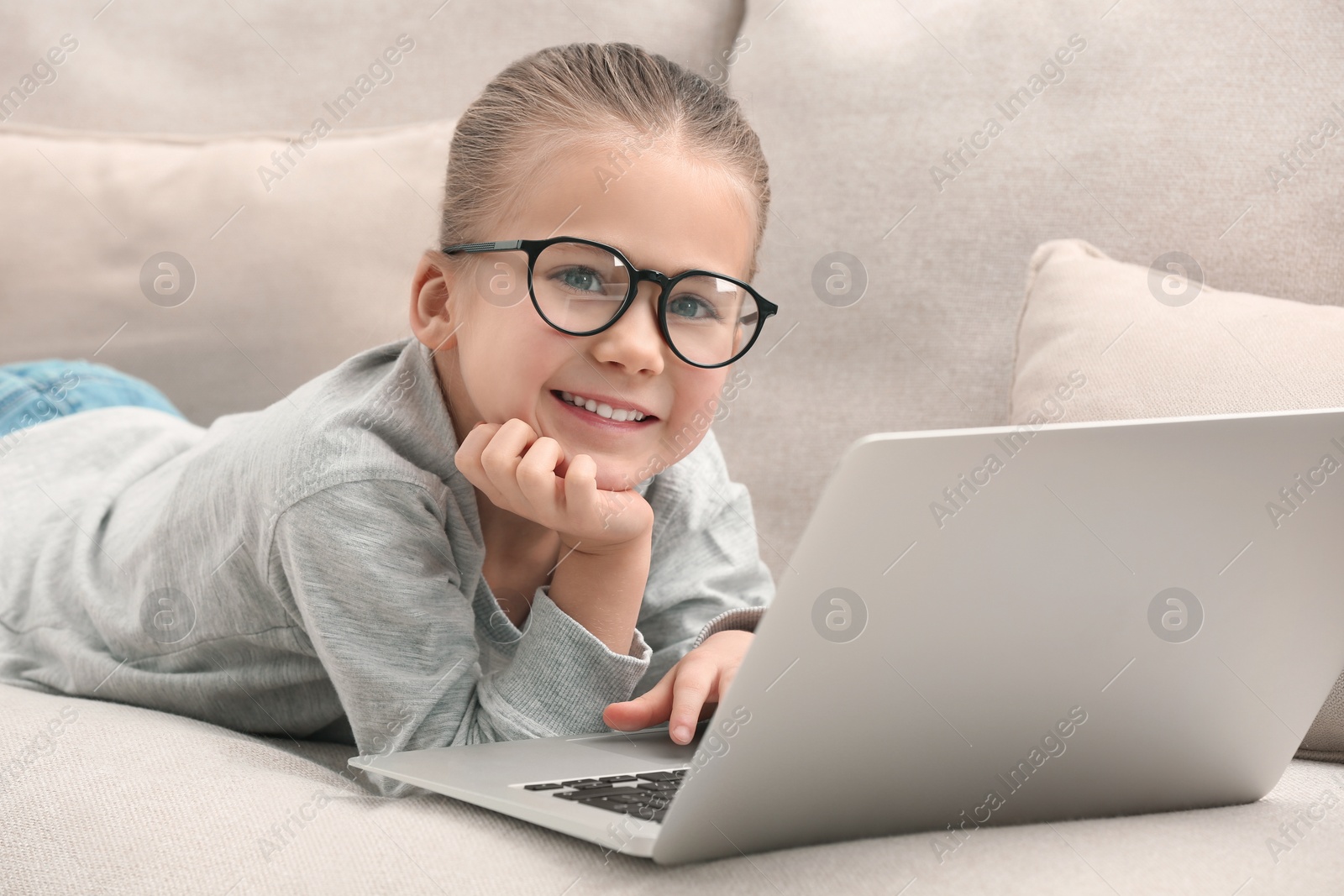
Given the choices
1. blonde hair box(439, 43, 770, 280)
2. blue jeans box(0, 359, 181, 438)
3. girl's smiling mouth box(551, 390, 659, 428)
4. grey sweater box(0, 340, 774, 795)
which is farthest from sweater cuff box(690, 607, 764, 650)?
blue jeans box(0, 359, 181, 438)

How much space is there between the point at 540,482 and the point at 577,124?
1.03 ft

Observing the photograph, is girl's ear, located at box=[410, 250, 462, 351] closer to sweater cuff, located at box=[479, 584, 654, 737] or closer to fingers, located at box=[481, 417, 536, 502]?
fingers, located at box=[481, 417, 536, 502]

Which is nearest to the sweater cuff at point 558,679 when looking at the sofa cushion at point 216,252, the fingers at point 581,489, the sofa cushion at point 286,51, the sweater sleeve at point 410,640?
the sweater sleeve at point 410,640

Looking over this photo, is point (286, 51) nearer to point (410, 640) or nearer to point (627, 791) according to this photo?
point (410, 640)

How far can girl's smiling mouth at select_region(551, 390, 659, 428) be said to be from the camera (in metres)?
0.93

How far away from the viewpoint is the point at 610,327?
0.88 metres

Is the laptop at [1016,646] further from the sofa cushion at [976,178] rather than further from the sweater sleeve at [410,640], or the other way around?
the sofa cushion at [976,178]

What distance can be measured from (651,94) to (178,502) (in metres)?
0.61

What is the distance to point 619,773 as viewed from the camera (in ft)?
2.41

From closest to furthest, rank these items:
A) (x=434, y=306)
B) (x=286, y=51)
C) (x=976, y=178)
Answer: (x=434, y=306) → (x=976, y=178) → (x=286, y=51)

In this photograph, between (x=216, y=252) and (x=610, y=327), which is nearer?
(x=610, y=327)

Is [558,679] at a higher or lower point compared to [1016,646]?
lower

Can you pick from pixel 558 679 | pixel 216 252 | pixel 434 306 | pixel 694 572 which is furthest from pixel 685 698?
pixel 216 252

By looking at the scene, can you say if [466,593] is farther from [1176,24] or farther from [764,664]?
[1176,24]
